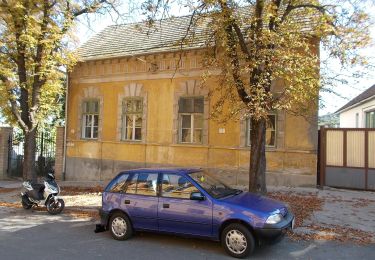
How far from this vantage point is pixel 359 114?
2577cm

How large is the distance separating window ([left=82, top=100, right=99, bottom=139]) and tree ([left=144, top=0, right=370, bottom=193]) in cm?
902

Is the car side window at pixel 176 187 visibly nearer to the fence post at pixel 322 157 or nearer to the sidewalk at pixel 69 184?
the fence post at pixel 322 157

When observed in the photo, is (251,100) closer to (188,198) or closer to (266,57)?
(266,57)

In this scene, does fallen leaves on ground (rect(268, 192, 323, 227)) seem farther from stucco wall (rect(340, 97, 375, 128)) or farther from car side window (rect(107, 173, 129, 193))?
stucco wall (rect(340, 97, 375, 128))

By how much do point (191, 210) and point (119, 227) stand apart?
1.75 metres

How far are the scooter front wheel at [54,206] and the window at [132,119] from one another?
647 cm

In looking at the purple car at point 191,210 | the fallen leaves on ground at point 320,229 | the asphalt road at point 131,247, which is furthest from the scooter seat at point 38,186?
the fallen leaves on ground at point 320,229

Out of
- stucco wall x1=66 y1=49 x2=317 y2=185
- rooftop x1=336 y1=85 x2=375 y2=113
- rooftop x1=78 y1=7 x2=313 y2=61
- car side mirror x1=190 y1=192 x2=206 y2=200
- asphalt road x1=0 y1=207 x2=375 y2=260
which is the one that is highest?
rooftop x1=78 y1=7 x2=313 y2=61

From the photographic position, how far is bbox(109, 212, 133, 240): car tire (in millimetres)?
7891

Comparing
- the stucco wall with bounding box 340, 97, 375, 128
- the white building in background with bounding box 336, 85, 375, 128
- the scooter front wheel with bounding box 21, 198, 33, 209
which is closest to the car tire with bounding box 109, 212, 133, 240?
the scooter front wheel with bounding box 21, 198, 33, 209

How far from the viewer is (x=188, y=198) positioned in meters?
7.27

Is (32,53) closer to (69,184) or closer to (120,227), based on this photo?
(69,184)

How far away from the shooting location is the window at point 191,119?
50.8 feet

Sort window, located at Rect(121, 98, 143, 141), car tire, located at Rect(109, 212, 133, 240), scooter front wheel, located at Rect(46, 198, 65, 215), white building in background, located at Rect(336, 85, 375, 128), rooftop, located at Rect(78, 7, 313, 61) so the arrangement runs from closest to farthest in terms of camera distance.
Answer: car tire, located at Rect(109, 212, 133, 240)
scooter front wheel, located at Rect(46, 198, 65, 215)
rooftop, located at Rect(78, 7, 313, 61)
window, located at Rect(121, 98, 143, 141)
white building in background, located at Rect(336, 85, 375, 128)
